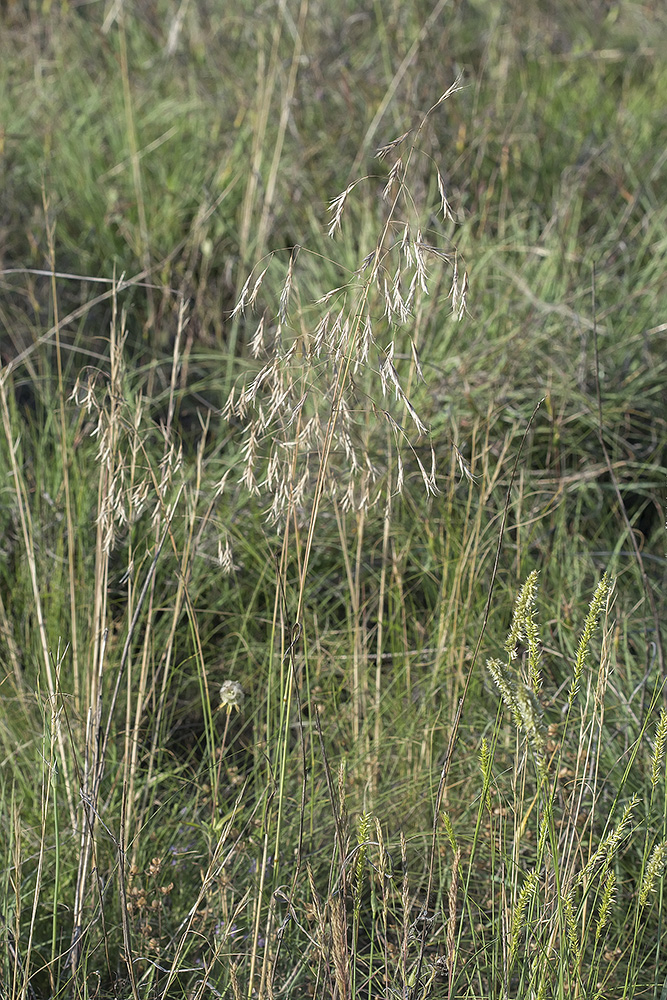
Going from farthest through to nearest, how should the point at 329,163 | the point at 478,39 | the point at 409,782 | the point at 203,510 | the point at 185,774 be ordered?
the point at 478,39 < the point at 329,163 < the point at 203,510 < the point at 185,774 < the point at 409,782

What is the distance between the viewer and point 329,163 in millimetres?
3066

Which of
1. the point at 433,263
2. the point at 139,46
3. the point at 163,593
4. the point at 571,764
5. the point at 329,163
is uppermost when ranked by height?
the point at 139,46

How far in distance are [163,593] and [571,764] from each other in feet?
2.79

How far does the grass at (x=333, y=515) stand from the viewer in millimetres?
1165

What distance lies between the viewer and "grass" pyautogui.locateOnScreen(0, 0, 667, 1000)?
1165mm

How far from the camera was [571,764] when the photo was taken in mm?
1601

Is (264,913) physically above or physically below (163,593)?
below

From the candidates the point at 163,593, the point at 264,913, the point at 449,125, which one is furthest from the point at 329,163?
the point at 264,913

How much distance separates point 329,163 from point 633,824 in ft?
7.47

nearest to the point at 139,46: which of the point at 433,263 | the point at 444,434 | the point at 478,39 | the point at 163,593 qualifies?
the point at 478,39

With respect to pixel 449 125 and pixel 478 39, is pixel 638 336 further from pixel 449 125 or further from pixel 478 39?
pixel 478 39

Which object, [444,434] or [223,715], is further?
[444,434]

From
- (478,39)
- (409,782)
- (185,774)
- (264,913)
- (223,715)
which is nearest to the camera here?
(264,913)

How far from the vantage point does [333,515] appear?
81.8 inches
